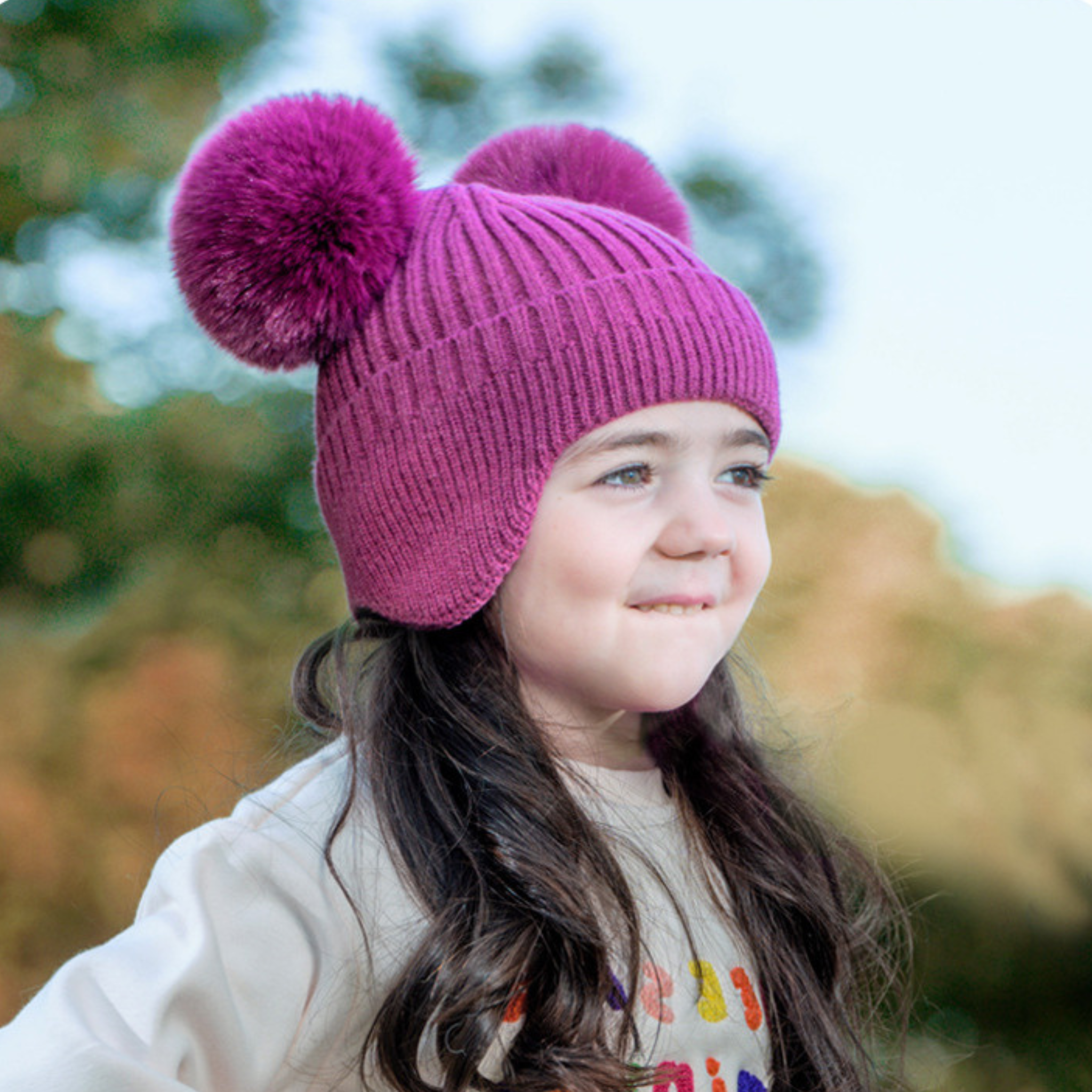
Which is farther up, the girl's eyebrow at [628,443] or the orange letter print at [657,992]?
the girl's eyebrow at [628,443]

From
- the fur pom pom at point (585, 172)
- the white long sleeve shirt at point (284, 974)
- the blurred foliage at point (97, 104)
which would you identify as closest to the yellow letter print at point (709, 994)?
the white long sleeve shirt at point (284, 974)

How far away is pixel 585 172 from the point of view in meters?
1.33

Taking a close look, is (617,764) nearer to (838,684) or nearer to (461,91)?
(838,684)

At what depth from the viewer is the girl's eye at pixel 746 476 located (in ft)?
3.77

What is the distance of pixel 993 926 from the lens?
7.27ft

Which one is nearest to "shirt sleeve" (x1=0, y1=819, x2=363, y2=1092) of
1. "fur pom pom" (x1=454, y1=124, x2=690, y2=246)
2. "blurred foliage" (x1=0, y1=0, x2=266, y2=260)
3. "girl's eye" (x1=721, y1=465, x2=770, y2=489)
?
"girl's eye" (x1=721, y1=465, x2=770, y2=489)

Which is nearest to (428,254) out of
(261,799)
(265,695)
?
(261,799)

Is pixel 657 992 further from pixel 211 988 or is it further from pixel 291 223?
pixel 291 223

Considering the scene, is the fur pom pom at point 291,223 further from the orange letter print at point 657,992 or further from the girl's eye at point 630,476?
the orange letter print at point 657,992

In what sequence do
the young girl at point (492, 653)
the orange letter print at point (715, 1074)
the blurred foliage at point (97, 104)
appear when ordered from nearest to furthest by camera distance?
1. the young girl at point (492, 653)
2. the orange letter print at point (715, 1074)
3. the blurred foliage at point (97, 104)

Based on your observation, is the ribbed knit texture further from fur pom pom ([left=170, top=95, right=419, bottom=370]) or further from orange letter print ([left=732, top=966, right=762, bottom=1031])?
orange letter print ([left=732, top=966, right=762, bottom=1031])

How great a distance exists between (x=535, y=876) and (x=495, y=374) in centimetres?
44

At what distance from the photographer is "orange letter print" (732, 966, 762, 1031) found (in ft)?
3.69

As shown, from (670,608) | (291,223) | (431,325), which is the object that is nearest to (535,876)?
(670,608)
